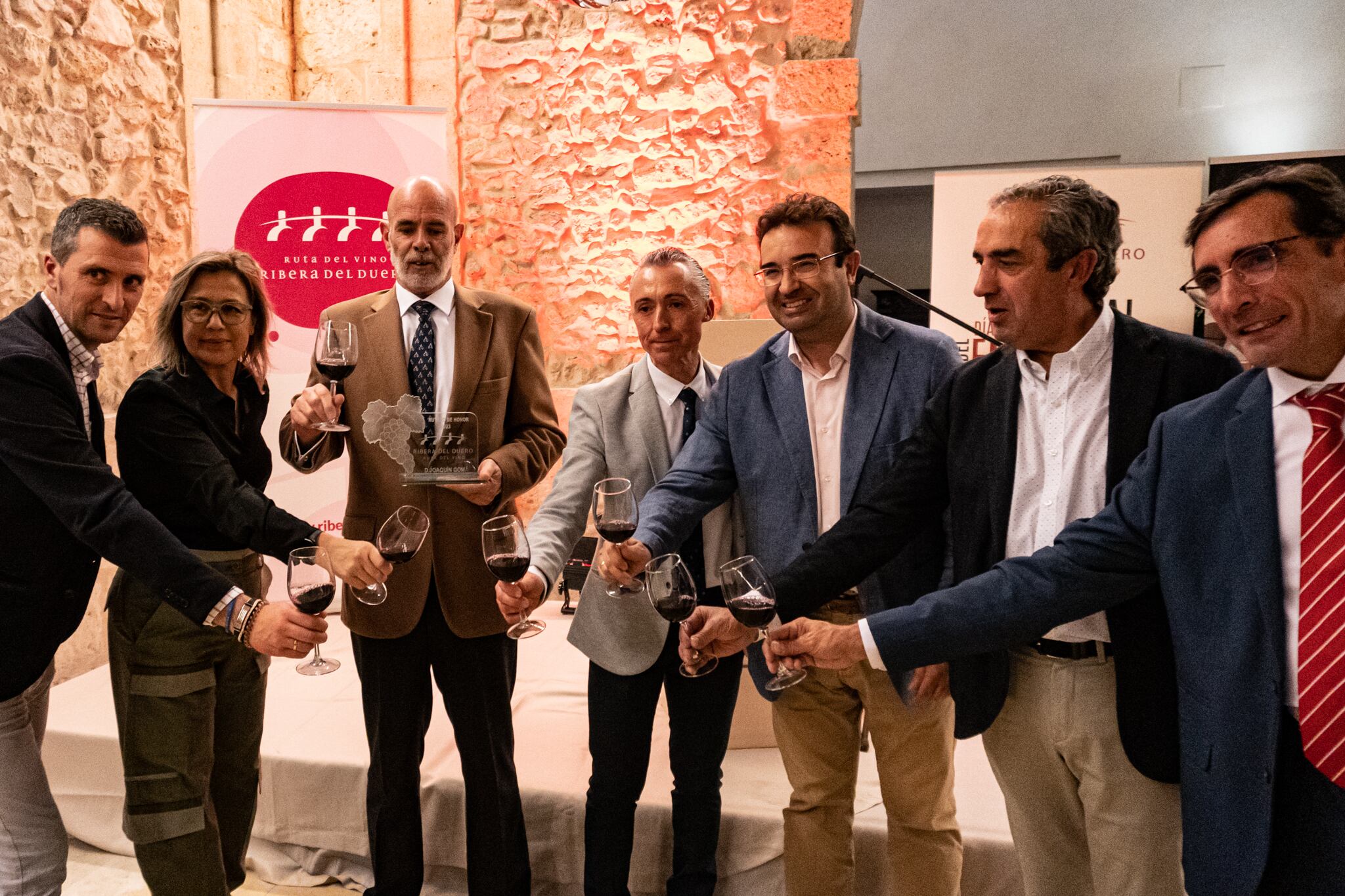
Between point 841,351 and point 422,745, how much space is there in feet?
4.98

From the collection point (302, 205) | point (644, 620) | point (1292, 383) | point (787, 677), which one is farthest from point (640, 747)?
point (302, 205)

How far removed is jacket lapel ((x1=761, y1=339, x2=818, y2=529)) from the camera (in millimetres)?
2250

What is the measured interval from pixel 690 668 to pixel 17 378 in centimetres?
156

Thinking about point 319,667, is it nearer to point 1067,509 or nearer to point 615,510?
point 615,510

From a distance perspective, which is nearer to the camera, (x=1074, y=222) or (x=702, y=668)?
(x=1074, y=222)

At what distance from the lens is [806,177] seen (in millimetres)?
4789

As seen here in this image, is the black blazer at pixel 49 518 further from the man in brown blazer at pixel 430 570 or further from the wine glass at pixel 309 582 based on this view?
the man in brown blazer at pixel 430 570

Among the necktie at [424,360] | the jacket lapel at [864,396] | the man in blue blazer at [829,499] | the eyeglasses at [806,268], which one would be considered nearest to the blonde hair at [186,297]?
the necktie at [424,360]

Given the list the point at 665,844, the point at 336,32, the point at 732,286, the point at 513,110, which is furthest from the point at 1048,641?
the point at 336,32

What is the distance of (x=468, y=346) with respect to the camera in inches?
100

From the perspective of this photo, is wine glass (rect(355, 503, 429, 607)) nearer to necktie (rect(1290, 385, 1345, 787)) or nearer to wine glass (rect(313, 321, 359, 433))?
wine glass (rect(313, 321, 359, 433))

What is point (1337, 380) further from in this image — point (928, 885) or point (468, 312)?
point (468, 312)

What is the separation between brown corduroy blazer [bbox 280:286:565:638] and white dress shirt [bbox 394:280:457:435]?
19mm

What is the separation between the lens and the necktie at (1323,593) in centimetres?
137
